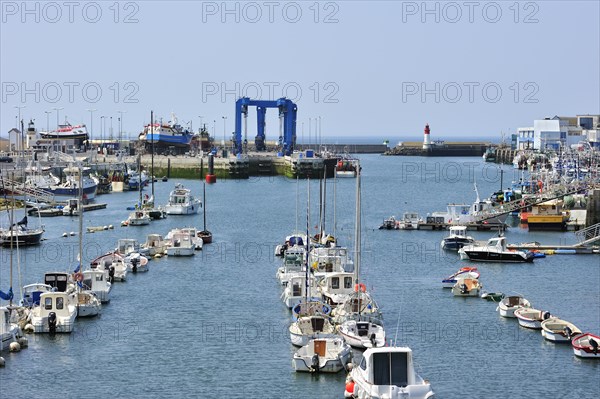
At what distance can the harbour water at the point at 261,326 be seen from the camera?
92.6 ft

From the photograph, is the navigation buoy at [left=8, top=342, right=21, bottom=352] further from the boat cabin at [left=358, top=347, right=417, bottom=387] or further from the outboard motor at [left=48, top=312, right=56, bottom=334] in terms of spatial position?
the boat cabin at [left=358, top=347, right=417, bottom=387]

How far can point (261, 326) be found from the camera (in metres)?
34.8

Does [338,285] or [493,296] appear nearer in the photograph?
[338,285]

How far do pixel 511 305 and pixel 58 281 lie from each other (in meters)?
14.6

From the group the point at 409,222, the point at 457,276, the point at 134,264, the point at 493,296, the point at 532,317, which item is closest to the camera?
the point at 532,317

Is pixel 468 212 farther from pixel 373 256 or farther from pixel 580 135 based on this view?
pixel 580 135

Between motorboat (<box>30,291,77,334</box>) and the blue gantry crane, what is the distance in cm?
9560

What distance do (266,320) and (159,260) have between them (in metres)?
14.6

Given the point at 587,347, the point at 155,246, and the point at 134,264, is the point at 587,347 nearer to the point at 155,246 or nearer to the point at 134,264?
the point at 134,264

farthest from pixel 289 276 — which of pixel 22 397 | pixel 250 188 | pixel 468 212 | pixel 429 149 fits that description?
pixel 429 149

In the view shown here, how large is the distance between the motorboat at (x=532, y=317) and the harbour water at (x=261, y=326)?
1.31 ft

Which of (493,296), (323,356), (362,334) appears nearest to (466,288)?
(493,296)

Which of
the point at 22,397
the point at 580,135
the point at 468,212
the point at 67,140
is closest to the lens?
the point at 22,397

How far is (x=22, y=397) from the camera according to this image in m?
26.9
